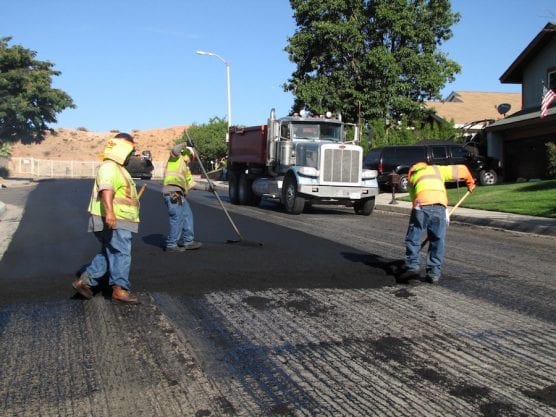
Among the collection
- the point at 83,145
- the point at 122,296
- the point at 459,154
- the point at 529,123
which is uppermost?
the point at 83,145

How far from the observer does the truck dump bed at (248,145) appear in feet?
60.6

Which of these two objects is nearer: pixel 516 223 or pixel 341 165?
pixel 516 223

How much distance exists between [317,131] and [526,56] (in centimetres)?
1309

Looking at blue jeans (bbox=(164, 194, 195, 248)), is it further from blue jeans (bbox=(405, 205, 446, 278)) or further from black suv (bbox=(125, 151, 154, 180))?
black suv (bbox=(125, 151, 154, 180))

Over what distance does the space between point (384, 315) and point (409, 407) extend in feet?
6.84

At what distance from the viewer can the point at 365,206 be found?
17203 millimetres

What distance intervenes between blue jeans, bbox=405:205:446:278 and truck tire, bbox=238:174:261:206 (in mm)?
12805

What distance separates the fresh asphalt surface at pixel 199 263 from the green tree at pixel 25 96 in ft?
110

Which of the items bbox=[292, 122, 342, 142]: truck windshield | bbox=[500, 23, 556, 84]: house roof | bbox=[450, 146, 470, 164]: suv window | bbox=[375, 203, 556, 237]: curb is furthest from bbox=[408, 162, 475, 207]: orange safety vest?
bbox=[500, 23, 556, 84]: house roof

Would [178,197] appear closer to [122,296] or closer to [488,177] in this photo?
[122,296]

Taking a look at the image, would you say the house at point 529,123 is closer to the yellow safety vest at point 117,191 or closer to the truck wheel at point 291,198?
the truck wheel at point 291,198

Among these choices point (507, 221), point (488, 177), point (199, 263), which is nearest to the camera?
point (199, 263)

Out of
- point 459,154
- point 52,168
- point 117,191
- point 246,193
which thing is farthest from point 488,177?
point 52,168

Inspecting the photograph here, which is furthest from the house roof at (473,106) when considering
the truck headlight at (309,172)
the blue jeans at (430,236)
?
the blue jeans at (430,236)
